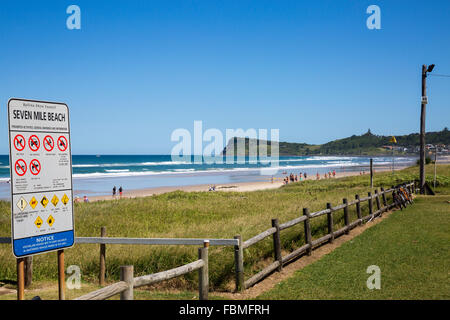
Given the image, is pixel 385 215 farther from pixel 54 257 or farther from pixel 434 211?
pixel 54 257

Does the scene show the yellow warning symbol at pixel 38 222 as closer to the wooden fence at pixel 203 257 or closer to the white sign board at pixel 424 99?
the wooden fence at pixel 203 257

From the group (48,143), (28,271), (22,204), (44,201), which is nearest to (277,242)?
(28,271)

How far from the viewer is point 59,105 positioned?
Answer: 5.19 metres

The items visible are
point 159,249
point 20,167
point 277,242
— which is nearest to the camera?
point 20,167

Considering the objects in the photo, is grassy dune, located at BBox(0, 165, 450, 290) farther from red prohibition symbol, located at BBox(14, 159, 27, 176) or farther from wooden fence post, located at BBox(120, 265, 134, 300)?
red prohibition symbol, located at BBox(14, 159, 27, 176)

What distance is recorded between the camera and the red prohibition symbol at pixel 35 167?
4.80 m

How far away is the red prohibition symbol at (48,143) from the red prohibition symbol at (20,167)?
337 millimetres

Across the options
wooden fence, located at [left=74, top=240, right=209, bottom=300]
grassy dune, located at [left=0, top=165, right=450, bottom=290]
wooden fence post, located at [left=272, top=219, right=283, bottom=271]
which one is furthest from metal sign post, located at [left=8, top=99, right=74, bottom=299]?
wooden fence post, located at [left=272, top=219, right=283, bottom=271]

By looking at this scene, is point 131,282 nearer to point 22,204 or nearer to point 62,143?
point 22,204

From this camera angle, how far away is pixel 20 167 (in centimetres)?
469

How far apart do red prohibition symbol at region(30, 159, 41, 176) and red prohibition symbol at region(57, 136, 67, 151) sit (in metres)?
0.36

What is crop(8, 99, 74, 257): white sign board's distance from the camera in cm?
466

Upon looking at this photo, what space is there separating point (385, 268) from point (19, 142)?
7743 millimetres
